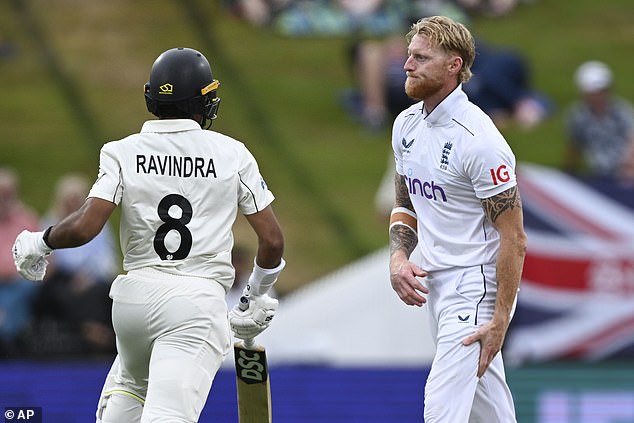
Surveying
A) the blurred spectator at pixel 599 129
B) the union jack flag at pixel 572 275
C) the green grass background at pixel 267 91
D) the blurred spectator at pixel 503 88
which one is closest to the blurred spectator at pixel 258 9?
the green grass background at pixel 267 91

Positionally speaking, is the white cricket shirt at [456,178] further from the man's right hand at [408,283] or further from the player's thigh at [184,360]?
the player's thigh at [184,360]

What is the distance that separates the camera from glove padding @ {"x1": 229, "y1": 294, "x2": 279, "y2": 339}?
6.42 m

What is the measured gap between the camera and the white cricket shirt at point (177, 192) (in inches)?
233

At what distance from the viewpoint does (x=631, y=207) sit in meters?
11.2

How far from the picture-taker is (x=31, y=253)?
5.95m

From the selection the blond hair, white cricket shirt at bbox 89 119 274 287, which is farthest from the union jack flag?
white cricket shirt at bbox 89 119 274 287

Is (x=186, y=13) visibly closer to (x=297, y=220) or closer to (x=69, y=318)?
(x=297, y=220)

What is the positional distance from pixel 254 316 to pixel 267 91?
12884mm

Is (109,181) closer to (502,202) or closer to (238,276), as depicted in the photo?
(502,202)

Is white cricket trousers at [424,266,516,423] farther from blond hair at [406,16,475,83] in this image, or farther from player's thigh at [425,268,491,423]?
blond hair at [406,16,475,83]

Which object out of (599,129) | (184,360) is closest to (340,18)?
(599,129)

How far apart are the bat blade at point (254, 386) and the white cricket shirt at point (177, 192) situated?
65cm

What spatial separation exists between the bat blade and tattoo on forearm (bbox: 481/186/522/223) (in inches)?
54.2

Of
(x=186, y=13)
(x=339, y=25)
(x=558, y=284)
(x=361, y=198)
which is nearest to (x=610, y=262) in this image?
(x=558, y=284)
